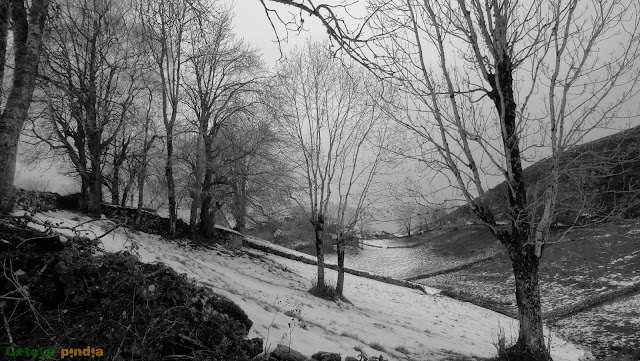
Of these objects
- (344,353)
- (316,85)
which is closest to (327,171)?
(316,85)

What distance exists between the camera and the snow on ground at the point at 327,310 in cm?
571

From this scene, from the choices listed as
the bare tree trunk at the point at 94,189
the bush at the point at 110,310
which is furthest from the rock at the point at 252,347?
the bare tree trunk at the point at 94,189

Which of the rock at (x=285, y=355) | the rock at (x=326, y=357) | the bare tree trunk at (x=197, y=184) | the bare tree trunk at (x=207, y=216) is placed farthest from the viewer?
the bare tree trunk at (x=207, y=216)

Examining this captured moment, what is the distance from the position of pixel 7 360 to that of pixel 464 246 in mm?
33684

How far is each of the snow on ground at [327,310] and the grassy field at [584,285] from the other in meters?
1.45

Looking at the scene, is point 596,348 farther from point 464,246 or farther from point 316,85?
point 464,246

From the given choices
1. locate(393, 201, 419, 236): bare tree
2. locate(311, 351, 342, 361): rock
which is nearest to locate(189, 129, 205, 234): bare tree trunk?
locate(393, 201, 419, 236): bare tree

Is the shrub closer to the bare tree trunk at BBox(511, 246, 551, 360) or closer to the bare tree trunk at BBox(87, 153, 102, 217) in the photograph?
the bare tree trunk at BBox(511, 246, 551, 360)

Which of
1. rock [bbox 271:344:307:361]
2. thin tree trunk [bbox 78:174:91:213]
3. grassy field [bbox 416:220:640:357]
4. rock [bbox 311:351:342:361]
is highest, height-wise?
thin tree trunk [bbox 78:174:91:213]

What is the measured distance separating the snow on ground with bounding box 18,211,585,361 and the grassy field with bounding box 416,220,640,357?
1.45 meters

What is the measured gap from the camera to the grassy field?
11.5 meters

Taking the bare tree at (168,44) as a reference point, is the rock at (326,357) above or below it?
below

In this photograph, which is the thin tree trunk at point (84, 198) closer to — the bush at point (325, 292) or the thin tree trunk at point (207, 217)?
the thin tree trunk at point (207, 217)

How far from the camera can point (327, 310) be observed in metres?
9.74
